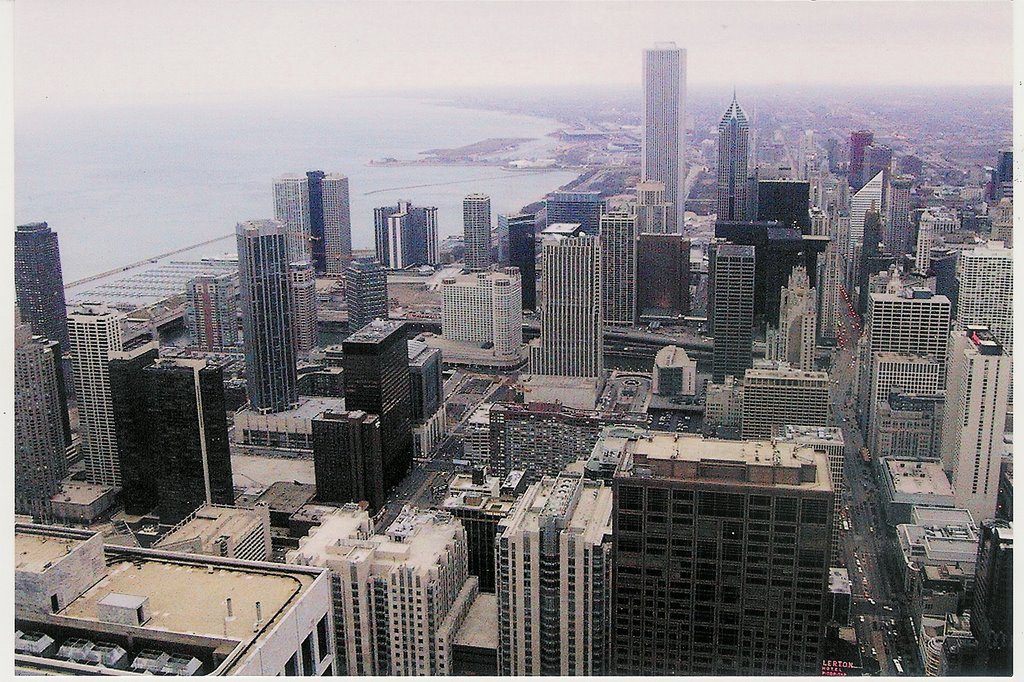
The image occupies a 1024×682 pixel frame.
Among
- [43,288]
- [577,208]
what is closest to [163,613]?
[43,288]

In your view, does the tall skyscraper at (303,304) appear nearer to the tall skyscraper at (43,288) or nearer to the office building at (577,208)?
the office building at (577,208)

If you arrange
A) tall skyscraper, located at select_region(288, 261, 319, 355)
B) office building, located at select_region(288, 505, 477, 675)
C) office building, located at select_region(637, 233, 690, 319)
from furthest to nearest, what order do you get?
1. office building, located at select_region(637, 233, 690, 319)
2. tall skyscraper, located at select_region(288, 261, 319, 355)
3. office building, located at select_region(288, 505, 477, 675)

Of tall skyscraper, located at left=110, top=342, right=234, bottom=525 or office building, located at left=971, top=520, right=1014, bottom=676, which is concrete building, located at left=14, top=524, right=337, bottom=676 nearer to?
office building, located at left=971, top=520, right=1014, bottom=676

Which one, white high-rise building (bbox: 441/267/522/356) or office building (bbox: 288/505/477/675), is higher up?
white high-rise building (bbox: 441/267/522/356)

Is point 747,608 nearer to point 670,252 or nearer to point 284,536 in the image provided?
point 284,536

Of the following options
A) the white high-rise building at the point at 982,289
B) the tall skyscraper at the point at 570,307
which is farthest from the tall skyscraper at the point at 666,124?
the white high-rise building at the point at 982,289

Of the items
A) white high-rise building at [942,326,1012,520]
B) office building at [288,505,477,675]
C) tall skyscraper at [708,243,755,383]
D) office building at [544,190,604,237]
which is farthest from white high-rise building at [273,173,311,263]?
white high-rise building at [942,326,1012,520]
